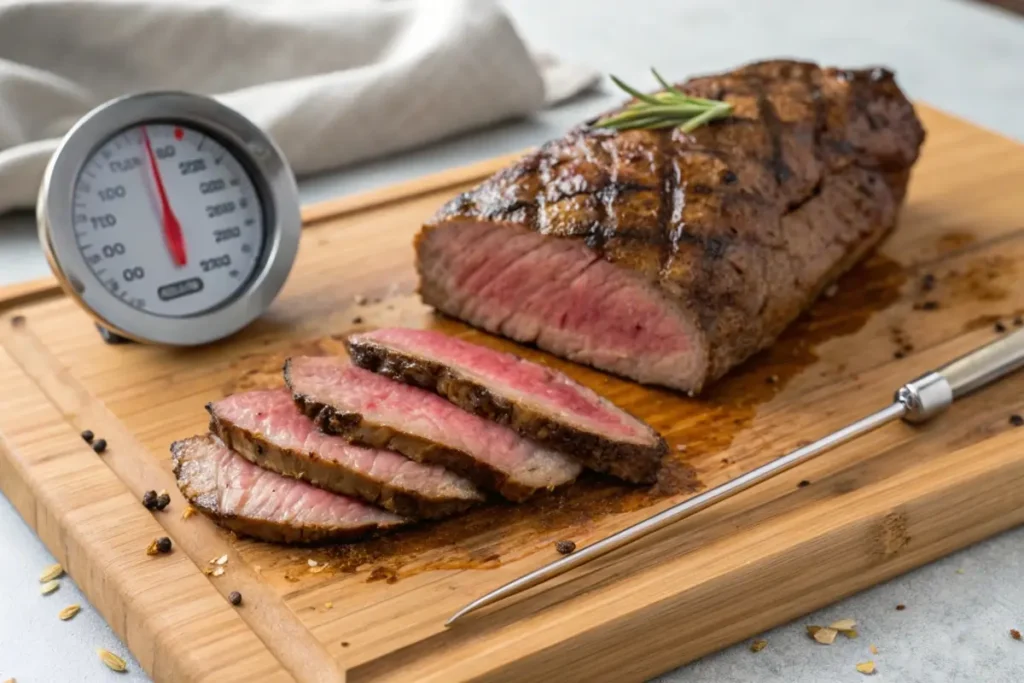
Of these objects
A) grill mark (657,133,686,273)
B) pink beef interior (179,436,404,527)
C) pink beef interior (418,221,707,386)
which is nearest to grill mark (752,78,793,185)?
grill mark (657,133,686,273)

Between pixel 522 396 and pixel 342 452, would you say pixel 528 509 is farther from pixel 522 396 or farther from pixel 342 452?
pixel 342 452

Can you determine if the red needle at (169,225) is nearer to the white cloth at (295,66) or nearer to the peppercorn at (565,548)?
the white cloth at (295,66)

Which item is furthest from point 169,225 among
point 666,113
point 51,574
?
point 666,113

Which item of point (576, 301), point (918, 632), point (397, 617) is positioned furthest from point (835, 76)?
point (397, 617)

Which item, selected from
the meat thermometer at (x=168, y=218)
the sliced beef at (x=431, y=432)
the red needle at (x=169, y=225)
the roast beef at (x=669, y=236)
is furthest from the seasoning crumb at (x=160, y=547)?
the roast beef at (x=669, y=236)

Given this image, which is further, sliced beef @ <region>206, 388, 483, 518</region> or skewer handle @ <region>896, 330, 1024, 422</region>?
skewer handle @ <region>896, 330, 1024, 422</region>

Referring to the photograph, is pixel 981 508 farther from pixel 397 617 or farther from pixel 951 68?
pixel 951 68

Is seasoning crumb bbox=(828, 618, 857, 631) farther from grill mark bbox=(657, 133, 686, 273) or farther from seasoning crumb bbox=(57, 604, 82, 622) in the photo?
seasoning crumb bbox=(57, 604, 82, 622)
